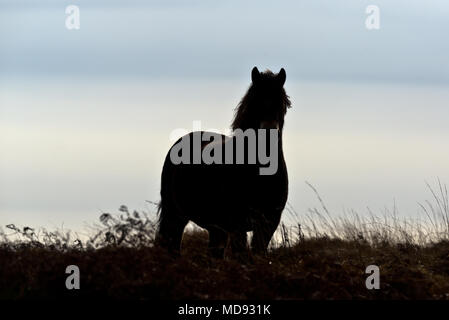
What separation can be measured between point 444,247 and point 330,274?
389 cm

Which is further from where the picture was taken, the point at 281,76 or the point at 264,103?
the point at 281,76

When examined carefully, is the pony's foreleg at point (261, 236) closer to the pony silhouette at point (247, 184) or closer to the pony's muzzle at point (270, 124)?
the pony silhouette at point (247, 184)

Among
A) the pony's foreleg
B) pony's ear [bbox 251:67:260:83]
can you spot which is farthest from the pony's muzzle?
the pony's foreleg

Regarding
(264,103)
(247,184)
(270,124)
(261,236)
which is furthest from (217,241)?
(264,103)

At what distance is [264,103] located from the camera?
1012cm

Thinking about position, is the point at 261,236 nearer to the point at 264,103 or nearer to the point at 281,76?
the point at 264,103

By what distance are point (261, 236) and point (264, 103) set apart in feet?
5.08

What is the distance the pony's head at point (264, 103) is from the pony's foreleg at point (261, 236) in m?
1.14

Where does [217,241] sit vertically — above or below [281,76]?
below

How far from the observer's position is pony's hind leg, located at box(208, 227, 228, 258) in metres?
10.1

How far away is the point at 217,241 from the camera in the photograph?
34.0 ft
